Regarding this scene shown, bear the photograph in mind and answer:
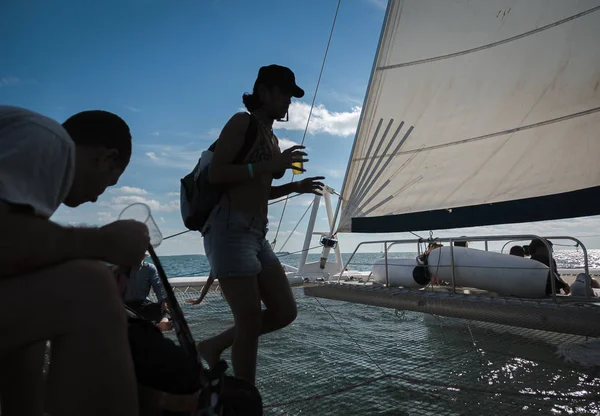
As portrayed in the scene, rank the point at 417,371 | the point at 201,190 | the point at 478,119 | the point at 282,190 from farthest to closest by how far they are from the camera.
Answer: the point at 478,119 → the point at 417,371 → the point at 282,190 → the point at 201,190

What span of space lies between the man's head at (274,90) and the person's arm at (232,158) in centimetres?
23

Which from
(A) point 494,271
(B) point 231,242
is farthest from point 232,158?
(A) point 494,271

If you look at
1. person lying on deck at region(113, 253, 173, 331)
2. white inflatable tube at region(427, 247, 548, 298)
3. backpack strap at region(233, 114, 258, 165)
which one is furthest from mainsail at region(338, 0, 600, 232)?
backpack strap at region(233, 114, 258, 165)

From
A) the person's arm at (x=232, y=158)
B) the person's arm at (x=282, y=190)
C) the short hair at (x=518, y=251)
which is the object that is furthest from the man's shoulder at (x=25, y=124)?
the short hair at (x=518, y=251)

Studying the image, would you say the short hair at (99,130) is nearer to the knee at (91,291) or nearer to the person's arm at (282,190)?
the knee at (91,291)

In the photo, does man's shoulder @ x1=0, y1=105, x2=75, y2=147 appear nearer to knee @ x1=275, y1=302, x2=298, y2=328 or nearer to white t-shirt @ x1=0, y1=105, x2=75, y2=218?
white t-shirt @ x1=0, y1=105, x2=75, y2=218

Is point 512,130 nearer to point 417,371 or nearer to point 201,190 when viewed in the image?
point 417,371

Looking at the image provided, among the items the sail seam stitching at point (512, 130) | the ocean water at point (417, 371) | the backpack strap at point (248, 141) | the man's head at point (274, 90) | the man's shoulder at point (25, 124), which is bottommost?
the ocean water at point (417, 371)

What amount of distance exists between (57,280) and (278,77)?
1.52 meters

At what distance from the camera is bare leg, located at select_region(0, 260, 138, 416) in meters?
0.77

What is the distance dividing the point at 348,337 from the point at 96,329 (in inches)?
127

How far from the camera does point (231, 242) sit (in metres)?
1.78

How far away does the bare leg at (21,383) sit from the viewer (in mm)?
980

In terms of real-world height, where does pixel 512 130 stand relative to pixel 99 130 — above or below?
above
